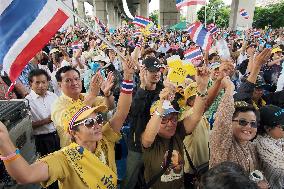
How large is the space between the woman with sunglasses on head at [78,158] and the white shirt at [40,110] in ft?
5.03

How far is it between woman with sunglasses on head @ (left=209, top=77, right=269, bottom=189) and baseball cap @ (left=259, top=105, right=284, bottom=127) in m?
0.19

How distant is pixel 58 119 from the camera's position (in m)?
3.41

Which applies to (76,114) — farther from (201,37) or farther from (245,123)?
(201,37)

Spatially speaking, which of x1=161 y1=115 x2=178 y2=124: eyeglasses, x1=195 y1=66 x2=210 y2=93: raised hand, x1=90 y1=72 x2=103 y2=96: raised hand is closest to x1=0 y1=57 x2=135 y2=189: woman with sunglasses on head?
x1=161 y1=115 x2=178 y2=124: eyeglasses

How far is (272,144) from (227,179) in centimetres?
144

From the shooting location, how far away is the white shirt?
13.6 feet

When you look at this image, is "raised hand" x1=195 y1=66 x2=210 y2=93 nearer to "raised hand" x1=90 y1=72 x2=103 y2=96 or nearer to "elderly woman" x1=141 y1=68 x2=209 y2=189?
"elderly woman" x1=141 y1=68 x2=209 y2=189

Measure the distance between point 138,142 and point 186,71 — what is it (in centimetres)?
136

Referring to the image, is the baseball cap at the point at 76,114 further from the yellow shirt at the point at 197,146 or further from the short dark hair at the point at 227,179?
the short dark hair at the point at 227,179

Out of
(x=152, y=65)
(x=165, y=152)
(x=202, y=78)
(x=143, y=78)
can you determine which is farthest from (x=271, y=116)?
(x=152, y=65)

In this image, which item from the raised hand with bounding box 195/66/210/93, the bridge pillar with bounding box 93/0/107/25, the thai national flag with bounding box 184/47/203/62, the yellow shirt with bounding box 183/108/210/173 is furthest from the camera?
the bridge pillar with bounding box 93/0/107/25

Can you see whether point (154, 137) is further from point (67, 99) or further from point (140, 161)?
point (67, 99)

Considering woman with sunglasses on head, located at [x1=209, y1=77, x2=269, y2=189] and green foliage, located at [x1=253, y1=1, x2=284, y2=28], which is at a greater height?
green foliage, located at [x1=253, y1=1, x2=284, y2=28]

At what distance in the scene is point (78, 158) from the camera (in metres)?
2.33
